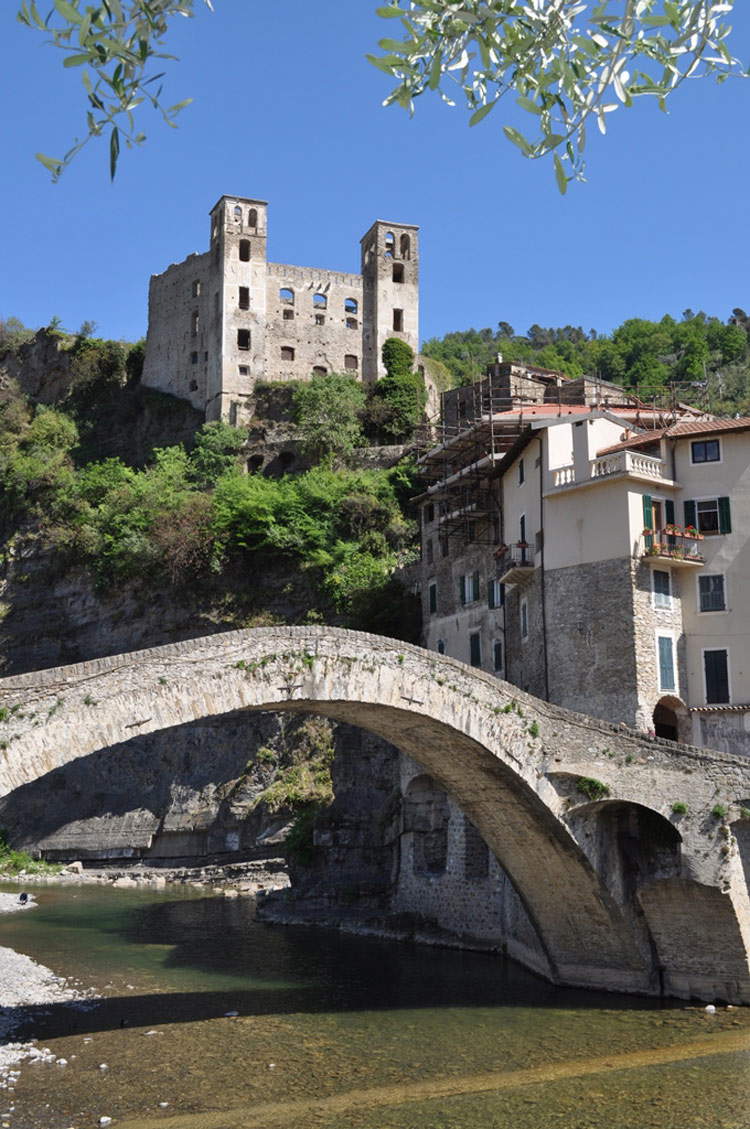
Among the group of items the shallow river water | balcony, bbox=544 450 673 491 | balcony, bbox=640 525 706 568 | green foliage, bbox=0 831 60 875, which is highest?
balcony, bbox=544 450 673 491

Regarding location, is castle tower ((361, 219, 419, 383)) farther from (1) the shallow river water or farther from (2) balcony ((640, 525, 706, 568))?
(1) the shallow river water

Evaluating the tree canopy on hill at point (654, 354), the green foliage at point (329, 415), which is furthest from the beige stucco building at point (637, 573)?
the tree canopy on hill at point (654, 354)

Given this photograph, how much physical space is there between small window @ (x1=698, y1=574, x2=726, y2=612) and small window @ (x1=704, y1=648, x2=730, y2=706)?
3.72 ft

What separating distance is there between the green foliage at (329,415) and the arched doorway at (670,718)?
30342 mm

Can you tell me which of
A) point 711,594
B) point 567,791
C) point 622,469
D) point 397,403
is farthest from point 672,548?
point 397,403

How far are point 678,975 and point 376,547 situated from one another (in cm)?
2941

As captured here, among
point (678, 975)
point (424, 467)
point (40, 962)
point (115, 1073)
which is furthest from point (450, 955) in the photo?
point (424, 467)

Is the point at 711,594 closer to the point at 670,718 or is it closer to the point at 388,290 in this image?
the point at 670,718

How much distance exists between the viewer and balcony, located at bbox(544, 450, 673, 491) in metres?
29.4

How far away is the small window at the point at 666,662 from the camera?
28.9m

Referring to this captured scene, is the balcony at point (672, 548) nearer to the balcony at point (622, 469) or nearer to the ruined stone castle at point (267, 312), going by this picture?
the balcony at point (622, 469)

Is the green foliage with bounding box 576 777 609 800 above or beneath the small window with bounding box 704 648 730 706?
beneath

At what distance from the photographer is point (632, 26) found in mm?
6891

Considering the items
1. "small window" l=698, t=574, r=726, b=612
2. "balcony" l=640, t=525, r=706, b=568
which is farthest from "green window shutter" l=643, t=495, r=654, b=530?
"small window" l=698, t=574, r=726, b=612
